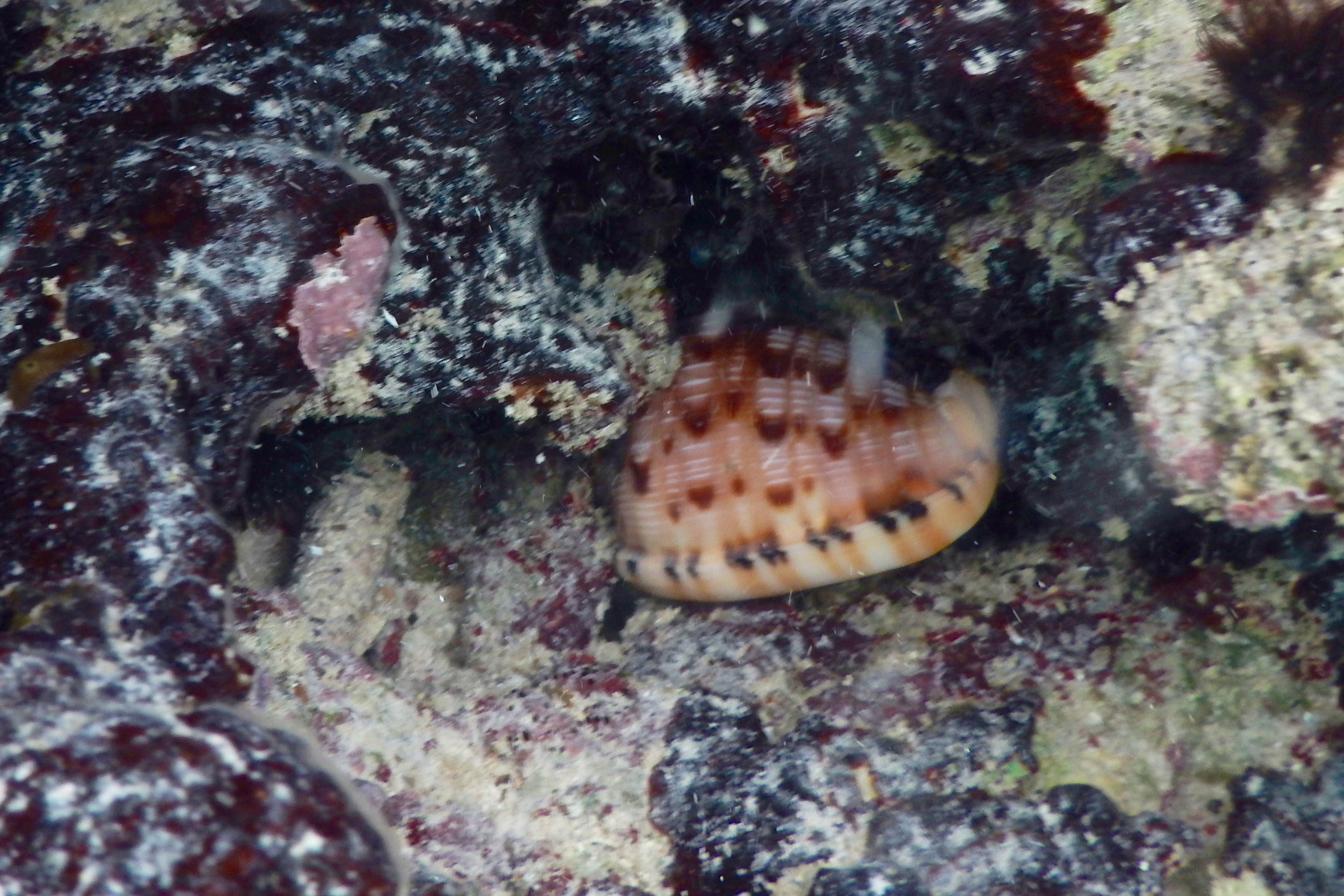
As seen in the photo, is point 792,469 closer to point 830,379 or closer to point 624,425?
point 830,379

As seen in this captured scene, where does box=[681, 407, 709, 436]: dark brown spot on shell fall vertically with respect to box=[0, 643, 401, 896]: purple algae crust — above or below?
below

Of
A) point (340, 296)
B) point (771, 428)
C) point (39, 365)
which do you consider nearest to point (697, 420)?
point (771, 428)

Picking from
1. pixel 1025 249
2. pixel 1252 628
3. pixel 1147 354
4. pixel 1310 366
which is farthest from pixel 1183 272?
pixel 1252 628

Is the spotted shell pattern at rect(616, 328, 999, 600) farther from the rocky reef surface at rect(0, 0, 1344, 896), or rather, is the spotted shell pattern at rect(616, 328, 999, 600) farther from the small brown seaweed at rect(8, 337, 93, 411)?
the small brown seaweed at rect(8, 337, 93, 411)

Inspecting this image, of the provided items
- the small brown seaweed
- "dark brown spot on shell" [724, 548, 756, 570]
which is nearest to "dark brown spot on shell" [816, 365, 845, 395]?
"dark brown spot on shell" [724, 548, 756, 570]

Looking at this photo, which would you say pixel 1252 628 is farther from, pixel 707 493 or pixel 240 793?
pixel 240 793

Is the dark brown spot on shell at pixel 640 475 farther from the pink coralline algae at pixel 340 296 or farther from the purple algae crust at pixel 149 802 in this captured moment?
the purple algae crust at pixel 149 802
